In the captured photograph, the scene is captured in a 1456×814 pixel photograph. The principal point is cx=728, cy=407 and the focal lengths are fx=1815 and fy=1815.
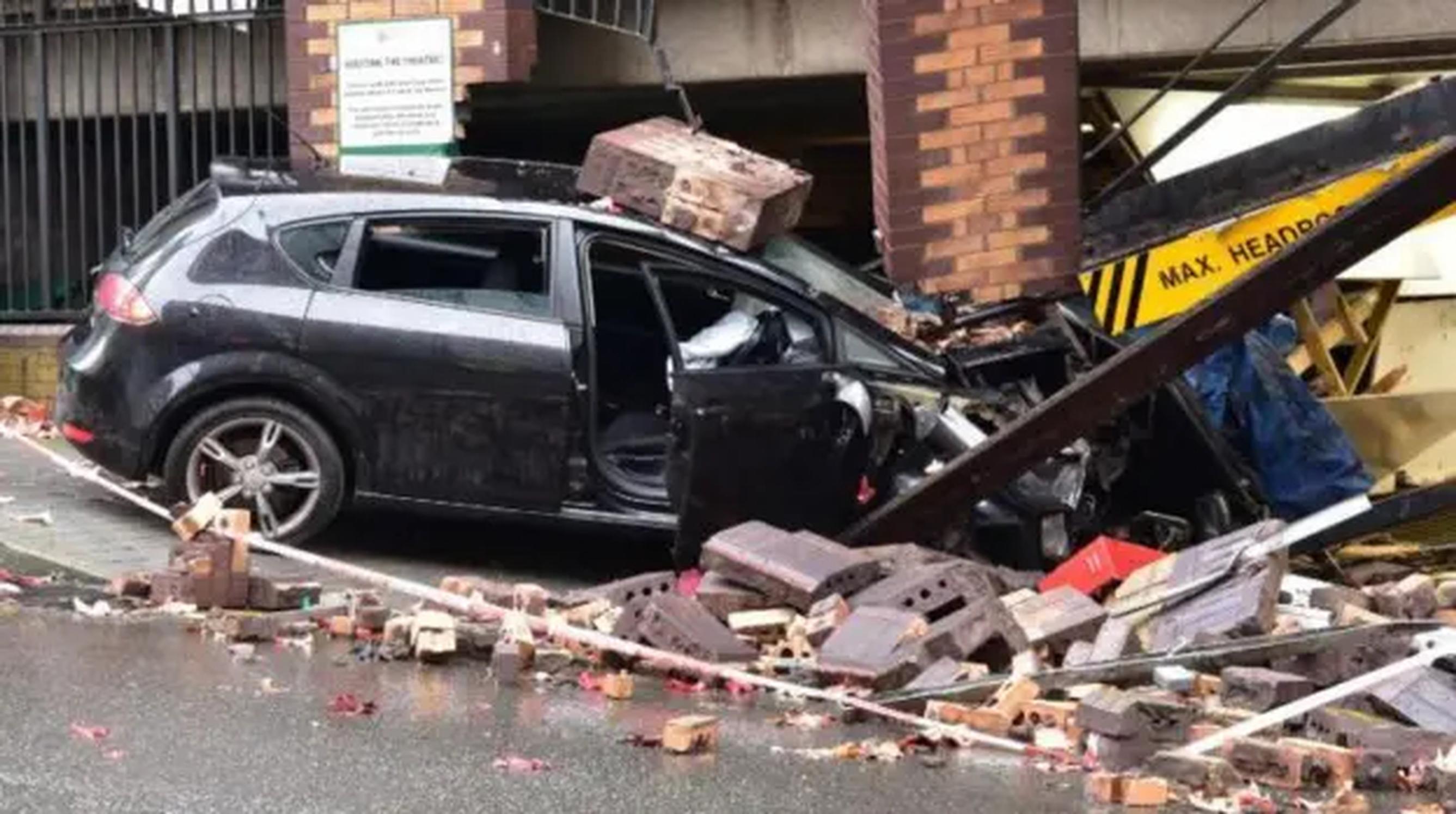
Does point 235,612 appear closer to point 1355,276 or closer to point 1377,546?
point 1377,546

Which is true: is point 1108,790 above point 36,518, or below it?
below

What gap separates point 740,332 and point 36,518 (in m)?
3.08

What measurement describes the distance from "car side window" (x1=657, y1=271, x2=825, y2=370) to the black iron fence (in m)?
4.24

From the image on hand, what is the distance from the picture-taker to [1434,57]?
9914mm

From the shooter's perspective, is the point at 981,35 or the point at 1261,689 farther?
the point at 981,35

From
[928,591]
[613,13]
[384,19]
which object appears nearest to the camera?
[928,591]

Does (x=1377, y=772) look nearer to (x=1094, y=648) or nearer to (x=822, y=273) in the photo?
(x=1094, y=648)

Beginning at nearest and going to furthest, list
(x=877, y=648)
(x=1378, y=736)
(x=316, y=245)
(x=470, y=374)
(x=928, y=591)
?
1. (x=1378, y=736)
2. (x=877, y=648)
3. (x=928, y=591)
4. (x=470, y=374)
5. (x=316, y=245)

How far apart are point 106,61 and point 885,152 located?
5.35m

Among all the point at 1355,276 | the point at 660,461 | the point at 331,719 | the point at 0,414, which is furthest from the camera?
the point at 0,414

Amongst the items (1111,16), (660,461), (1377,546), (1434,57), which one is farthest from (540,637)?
(1434,57)

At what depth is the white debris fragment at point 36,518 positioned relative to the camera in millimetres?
7602

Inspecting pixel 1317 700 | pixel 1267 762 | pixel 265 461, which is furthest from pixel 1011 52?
pixel 1267 762

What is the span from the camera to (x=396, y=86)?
31.7 ft
